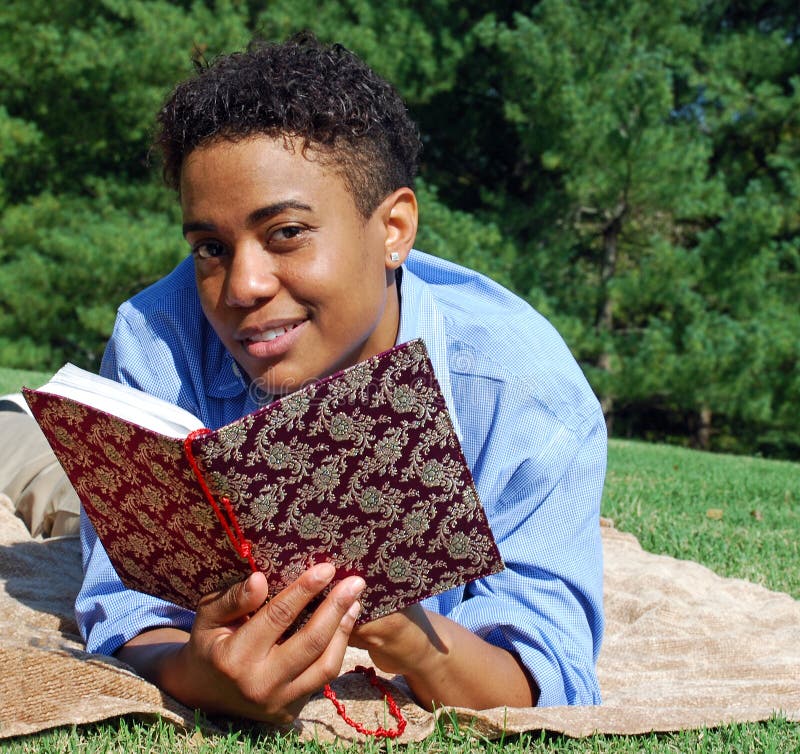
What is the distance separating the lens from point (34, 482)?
13.8 ft

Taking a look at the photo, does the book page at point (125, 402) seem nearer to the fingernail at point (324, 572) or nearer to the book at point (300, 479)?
the book at point (300, 479)

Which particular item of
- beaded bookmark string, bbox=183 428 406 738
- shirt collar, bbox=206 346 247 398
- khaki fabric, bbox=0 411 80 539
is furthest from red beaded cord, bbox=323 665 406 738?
khaki fabric, bbox=0 411 80 539

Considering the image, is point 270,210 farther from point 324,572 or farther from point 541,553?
point 541,553

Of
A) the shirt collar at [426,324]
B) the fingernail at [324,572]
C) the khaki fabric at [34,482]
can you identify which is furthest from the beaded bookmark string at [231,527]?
the khaki fabric at [34,482]

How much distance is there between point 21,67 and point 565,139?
8.81 meters

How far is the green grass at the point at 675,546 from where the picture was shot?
210 centimetres

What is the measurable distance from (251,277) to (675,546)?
10.3 ft

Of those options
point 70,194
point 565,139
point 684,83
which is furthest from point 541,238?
point 70,194

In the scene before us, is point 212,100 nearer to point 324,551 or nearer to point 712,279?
point 324,551

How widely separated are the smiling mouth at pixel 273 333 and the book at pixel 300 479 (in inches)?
15.7

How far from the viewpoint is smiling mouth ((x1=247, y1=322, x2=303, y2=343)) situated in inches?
88.3

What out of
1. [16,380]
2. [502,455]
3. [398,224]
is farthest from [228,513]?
[16,380]

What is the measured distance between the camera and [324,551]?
75.3 inches

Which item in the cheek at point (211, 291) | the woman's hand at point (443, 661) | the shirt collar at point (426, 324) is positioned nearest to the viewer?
the woman's hand at point (443, 661)
